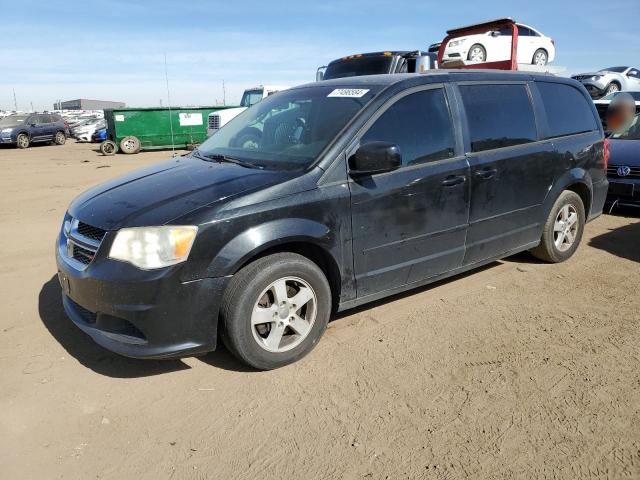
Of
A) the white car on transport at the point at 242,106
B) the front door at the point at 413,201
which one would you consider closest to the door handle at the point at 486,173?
the front door at the point at 413,201

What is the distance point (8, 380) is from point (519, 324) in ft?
11.4

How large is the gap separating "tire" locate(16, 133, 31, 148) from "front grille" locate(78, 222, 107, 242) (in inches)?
1044

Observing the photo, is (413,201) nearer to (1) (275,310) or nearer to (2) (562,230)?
(1) (275,310)

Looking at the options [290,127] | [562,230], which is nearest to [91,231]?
[290,127]

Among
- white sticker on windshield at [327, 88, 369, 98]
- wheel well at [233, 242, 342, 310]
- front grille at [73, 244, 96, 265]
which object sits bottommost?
wheel well at [233, 242, 342, 310]

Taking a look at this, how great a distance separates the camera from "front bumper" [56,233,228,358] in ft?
9.27

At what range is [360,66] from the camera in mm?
10203

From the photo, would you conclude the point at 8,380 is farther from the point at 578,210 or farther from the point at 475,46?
the point at 475,46

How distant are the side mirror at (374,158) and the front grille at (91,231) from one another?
62.5 inches

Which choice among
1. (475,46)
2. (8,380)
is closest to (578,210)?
(8,380)

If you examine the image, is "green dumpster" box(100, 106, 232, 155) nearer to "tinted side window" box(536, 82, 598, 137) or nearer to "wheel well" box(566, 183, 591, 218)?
"tinted side window" box(536, 82, 598, 137)

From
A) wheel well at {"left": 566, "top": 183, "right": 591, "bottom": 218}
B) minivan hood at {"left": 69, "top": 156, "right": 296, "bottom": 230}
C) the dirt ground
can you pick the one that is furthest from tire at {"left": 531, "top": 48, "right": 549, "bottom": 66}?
minivan hood at {"left": 69, "top": 156, "right": 296, "bottom": 230}

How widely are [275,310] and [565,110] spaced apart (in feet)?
12.0

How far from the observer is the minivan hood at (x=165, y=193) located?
2.99 metres
